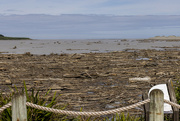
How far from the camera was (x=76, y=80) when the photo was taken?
44.9ft

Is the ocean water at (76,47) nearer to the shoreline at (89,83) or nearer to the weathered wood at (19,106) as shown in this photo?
the shoreline at (89,83)

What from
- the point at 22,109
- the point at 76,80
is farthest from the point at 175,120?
the point at 76,80

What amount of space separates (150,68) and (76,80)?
6.28 meters

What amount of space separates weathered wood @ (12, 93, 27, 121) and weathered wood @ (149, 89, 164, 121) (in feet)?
7.01

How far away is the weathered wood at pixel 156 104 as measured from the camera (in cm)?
409

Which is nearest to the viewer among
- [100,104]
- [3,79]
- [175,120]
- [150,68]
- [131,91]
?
[175,120]

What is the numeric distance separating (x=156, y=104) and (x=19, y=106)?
7.52 feet

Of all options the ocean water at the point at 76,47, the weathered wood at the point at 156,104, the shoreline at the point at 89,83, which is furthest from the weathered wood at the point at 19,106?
the ocean water at the point at 76,47

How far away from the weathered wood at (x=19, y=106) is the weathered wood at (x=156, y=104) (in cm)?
214

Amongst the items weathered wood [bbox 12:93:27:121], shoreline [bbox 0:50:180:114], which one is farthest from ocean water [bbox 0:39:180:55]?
weathered wood [bbox 12:93:27:121]

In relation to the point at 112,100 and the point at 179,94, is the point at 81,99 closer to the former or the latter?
the point at 112,100

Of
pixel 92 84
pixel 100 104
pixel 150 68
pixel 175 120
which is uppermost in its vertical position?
pixel 150 68

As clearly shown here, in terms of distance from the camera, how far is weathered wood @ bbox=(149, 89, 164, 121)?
4086mm

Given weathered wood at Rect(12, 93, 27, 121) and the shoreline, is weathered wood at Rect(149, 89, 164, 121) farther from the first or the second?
the shoreline
